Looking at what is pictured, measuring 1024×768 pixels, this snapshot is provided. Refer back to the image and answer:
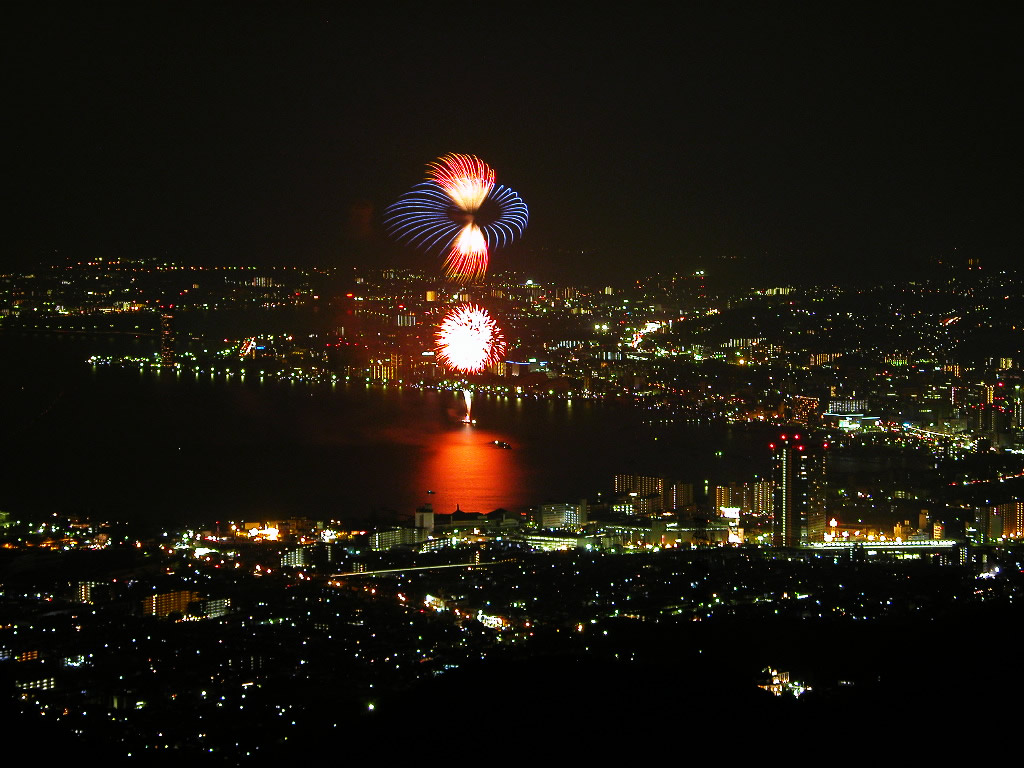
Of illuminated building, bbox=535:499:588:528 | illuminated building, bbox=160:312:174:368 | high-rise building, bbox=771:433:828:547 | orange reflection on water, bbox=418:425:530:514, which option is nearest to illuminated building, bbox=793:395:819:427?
orange reflection on water, bbox=418:425:530:514

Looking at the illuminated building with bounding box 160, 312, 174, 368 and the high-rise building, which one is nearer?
the high-rise building

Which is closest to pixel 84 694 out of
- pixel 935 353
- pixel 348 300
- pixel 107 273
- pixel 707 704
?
pixel 707 704

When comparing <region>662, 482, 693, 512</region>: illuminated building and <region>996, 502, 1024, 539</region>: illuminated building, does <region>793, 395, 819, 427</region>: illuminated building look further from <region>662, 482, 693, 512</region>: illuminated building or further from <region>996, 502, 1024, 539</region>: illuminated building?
<region>996, 502, 1024, 539</region>: illuminated building

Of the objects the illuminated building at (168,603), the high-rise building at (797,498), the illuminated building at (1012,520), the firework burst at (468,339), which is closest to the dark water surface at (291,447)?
the firework burst at (468,339)

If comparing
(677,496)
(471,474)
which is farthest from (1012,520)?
(471,474)

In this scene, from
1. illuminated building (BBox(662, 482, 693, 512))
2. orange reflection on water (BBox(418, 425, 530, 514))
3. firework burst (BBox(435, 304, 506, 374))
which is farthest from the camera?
firework burst (BBox(435, 304, 506, 374))

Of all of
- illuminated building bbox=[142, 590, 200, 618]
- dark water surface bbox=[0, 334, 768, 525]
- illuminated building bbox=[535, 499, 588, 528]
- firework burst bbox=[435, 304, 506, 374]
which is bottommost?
Result: illuminated building bbox=[142, 590, 200, 618]

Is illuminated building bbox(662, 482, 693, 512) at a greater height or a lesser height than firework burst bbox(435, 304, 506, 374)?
lesser

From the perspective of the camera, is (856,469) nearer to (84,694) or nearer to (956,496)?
(956,496)
